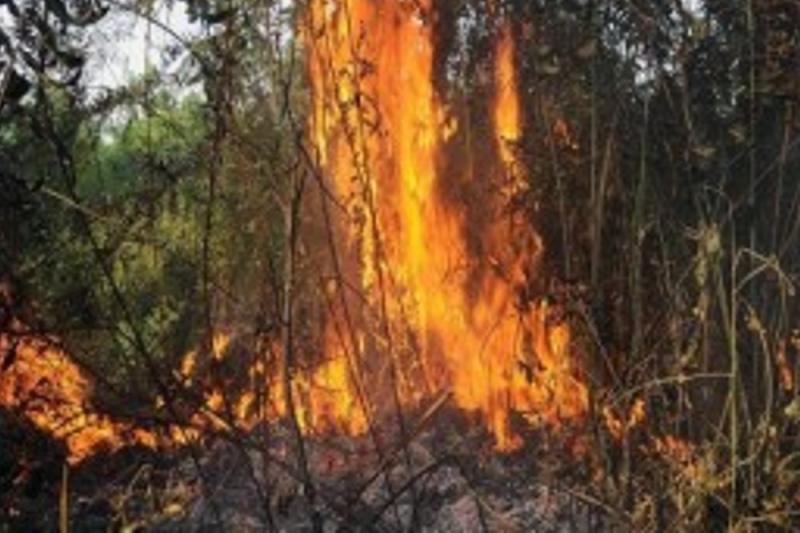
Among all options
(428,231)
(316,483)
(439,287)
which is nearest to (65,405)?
(316,483)

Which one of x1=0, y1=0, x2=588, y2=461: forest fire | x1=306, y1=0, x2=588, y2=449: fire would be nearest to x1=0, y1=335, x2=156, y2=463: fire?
x1=0, y1=0, x2=588, y2=461: forest fire

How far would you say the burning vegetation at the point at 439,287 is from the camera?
2.83 meters

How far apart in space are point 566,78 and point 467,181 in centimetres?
240

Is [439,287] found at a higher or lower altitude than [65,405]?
higher

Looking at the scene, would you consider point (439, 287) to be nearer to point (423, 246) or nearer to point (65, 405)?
point (423, 246)

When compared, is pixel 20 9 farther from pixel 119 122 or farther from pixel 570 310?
pixel 570 310

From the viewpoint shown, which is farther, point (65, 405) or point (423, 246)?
point (423, 246)

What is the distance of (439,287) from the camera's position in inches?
276

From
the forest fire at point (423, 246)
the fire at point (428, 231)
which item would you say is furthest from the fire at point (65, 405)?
the fire at point (428, 231)

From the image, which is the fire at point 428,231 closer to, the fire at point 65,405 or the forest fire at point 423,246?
the forest fire at point 423,246

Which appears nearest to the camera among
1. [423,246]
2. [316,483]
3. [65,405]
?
[65,405]

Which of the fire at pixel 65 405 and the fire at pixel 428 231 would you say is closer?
the fire at pixel 65 405

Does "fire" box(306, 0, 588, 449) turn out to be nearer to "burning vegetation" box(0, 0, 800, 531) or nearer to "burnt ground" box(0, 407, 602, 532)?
"burning vegetation" box(0, 0, 800, 531)

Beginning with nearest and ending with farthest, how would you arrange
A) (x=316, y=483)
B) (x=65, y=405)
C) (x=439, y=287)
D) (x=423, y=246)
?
1. (x=65, y=405)
2. (x=316, y=483)
3. (x=439, y=287)
4. (x=423, y=246)
